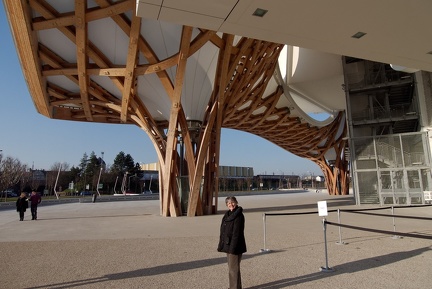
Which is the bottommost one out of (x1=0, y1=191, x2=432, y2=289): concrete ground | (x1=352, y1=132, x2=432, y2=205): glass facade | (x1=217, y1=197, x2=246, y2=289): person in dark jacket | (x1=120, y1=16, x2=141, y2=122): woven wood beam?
(x1=0, y1=191, x2=432, y2=289): concrete ground

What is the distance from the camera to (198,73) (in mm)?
17828

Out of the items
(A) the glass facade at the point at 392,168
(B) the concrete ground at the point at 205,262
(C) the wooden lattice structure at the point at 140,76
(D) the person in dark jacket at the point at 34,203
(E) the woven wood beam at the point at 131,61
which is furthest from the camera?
(A) the glass facade at the point at 392,168

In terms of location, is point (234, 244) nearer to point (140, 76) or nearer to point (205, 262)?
point (205, 262)

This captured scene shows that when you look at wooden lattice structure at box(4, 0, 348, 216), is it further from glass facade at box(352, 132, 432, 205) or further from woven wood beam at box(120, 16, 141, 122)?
glass facade at box(352, 132, 432, 205)

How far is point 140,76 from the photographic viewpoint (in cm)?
1780

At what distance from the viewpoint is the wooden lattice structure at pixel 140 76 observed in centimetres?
1249

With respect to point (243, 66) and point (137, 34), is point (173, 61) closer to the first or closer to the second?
point (137, 34)

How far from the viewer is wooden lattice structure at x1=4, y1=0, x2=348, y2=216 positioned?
1249 cm

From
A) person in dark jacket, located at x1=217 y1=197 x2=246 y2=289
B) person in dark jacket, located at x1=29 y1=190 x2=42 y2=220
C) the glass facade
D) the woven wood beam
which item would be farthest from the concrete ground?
the glass facade

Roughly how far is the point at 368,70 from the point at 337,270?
72.0ft

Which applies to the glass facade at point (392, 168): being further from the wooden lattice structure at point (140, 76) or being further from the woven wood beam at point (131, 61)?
the woven wood beam at point (131, 61)

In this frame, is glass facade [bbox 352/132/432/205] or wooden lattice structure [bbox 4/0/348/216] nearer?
wooden lattice structure [bbox 4/0/348/216]

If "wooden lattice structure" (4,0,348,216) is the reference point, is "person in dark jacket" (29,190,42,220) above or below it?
below

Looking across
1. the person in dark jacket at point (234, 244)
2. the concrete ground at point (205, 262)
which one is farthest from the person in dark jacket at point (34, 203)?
the person in dark jacket at point (234, 244)
